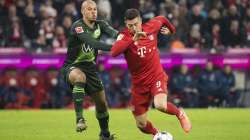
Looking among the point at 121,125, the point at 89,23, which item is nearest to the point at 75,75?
the point at 89,23

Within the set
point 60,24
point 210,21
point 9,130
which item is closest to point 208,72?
point 210,21

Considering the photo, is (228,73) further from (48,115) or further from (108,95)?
(48,115)

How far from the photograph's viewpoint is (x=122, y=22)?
75.2 feet

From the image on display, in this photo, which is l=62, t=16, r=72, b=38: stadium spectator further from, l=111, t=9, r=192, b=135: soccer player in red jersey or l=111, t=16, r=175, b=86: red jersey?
l=111, t=16, r=175, b=86: red jersey

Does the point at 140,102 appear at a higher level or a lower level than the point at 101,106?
higher

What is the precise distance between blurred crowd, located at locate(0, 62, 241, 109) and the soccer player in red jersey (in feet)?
35.0

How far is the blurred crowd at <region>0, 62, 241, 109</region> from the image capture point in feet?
70.9

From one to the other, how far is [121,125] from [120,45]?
4.99 m

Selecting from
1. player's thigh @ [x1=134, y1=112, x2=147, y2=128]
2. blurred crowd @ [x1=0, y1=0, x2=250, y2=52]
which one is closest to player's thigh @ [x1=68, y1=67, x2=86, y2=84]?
player's thigh @ [x1=134, y1=112, x2=147, y2=128]

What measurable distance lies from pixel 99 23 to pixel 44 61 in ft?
33.6

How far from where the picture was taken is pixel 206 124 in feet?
50.1

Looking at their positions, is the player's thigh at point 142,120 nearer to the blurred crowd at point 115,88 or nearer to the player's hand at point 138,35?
the player's hand at point 138,35

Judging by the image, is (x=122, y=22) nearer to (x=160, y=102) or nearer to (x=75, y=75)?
(x=75, y=75)

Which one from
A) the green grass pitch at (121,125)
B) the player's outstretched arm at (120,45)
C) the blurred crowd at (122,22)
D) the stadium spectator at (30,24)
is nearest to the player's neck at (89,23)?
the player's outstretched arm at (120,45)
